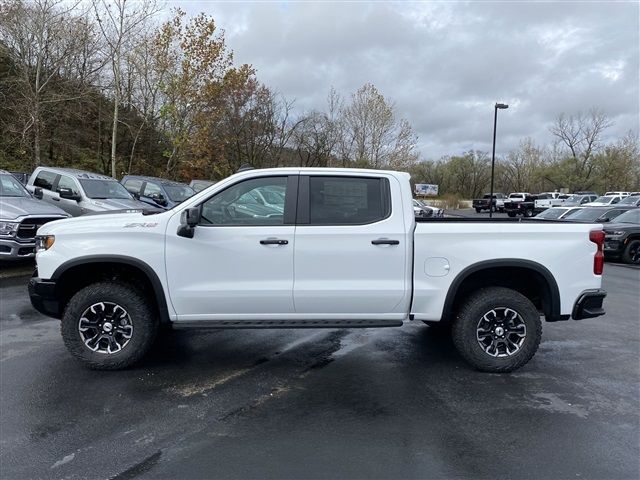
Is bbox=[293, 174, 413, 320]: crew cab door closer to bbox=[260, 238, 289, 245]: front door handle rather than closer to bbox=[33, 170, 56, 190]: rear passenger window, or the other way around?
bbox=[260, 238, 289, 245]: front door handle

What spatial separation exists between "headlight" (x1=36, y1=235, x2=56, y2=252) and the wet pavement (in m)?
1.16

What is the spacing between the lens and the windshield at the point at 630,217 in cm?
1479

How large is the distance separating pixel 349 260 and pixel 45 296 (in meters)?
2.88

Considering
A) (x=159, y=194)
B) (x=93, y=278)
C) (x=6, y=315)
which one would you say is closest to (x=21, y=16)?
(x=159, y=194)

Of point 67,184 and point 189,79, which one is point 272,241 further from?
point 189,79

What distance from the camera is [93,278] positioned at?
4.86 meters

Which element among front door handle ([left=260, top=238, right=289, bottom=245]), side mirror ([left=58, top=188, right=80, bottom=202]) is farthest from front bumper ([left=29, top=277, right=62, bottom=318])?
side mirror ([left=58, top=188, right=80, bottom=202])

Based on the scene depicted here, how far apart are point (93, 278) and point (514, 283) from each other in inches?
167

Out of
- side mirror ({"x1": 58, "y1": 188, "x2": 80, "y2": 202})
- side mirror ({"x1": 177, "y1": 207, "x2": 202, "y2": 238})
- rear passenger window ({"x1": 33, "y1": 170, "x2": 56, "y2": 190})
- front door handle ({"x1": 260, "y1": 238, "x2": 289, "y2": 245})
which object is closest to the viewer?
side mirror ({"x1": 177, "y1": 207, "x2": 202, "y2": 238})

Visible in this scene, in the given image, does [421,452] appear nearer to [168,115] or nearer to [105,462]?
[105,462]

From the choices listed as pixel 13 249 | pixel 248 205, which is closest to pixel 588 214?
pixel 248 205

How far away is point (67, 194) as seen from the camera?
11602mm

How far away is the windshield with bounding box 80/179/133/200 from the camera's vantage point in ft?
40.1

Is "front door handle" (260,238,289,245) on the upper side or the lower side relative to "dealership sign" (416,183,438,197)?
lower
